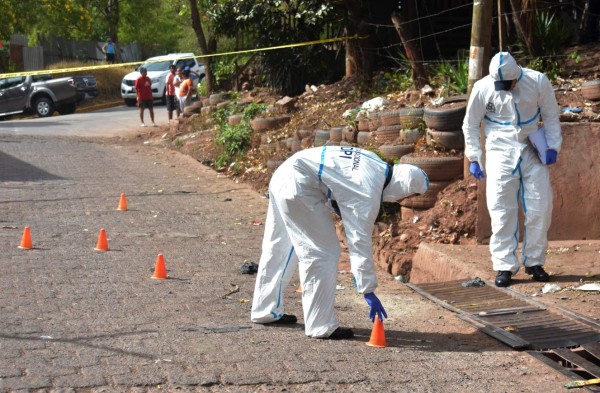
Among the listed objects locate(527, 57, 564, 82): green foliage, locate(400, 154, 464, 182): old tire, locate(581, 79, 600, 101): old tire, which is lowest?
locate(400, 154, 464, 182): old tire

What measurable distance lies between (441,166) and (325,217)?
4.43 metres

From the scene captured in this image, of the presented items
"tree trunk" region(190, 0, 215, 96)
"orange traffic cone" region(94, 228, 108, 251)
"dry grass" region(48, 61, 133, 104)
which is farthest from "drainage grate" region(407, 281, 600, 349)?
"dry grass" region(48, 61, 133, 104)

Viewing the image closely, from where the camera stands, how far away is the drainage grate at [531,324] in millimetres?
6246

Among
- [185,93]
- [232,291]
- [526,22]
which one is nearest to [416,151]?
[526,22]

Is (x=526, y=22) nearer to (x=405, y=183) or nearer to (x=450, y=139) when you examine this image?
(x=450, y=139)

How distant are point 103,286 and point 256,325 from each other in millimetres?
1836

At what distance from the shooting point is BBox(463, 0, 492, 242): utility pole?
9.81m

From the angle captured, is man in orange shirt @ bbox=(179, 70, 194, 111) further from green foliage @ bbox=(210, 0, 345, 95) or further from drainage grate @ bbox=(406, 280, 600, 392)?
drainage grate @ bbox=(406, 280, 600, 392)

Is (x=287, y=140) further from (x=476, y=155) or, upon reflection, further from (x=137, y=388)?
(x=137, y=388)

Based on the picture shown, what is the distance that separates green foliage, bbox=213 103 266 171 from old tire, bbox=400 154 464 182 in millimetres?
6558

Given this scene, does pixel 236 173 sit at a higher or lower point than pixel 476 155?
lower

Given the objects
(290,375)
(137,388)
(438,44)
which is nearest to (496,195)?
(290,375)

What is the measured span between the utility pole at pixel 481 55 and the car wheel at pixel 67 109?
23.2 m

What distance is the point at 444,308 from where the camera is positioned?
7711 mm
